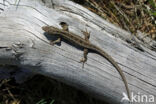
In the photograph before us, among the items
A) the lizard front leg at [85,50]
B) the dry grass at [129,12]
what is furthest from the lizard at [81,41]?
the dry grass at [129,12]

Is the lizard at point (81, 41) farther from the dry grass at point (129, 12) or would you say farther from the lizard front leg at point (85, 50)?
the dry grass at point (129, 12)

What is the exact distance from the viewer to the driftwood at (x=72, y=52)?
153 inches

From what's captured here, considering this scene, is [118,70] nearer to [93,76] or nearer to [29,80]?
[93,76]

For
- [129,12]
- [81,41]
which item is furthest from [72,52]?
[129,12]

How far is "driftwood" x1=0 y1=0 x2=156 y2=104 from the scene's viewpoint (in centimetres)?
388

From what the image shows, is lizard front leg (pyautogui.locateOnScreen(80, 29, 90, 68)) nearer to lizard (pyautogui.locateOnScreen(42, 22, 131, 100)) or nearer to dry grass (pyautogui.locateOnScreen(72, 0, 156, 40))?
lizard (pyautogui.locateOnScreen(42, 22, 131, 100))

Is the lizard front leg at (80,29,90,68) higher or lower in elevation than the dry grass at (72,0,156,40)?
lower

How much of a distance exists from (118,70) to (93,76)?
454 millimetres

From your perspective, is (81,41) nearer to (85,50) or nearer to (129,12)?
(85,50)

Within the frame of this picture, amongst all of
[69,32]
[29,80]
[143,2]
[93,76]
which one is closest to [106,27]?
[69,32]

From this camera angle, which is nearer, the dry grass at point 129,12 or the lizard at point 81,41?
the lizard at point 81,41

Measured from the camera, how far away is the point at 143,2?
219 inches

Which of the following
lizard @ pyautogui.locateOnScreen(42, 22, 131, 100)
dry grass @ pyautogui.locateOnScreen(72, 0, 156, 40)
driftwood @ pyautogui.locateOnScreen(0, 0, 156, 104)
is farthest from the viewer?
dry grass @ pyautogui.locateOnScreen(72, 0, 156, 40)

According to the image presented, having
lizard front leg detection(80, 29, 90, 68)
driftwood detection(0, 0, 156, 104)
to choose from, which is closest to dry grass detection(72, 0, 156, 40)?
driftwood detection(0, 0, 156, 104)
